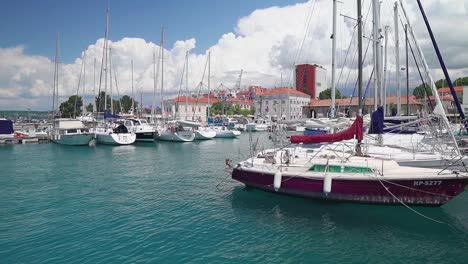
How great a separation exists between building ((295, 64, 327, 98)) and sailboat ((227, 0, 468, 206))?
171 metres

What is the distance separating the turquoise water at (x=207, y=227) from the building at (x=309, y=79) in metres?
172

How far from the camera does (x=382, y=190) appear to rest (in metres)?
16.6

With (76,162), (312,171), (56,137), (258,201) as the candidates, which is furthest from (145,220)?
(56,137)

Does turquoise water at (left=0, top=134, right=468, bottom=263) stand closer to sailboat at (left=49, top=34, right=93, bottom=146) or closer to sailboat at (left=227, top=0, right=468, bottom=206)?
sailboat at (left=227, top=0, right=468, bottom=206)

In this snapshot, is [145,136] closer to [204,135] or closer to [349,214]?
[204,135]

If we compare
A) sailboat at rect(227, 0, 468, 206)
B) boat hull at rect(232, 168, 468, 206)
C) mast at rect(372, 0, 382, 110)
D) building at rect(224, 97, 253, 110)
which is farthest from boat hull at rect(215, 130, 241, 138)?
building at rect(224, 97, 253, 110)

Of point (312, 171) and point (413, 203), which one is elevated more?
point (312, 171)

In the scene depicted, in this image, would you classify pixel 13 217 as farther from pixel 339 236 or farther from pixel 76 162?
pixel 76 162

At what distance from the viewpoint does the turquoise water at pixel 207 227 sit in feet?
40.7

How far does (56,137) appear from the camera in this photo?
2399 inches

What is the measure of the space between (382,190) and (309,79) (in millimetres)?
178820

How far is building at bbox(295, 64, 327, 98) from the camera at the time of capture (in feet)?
611

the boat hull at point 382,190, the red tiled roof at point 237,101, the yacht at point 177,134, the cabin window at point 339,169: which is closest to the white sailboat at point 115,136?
the yacht at point 177,134

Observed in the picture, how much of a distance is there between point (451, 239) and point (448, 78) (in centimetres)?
841
